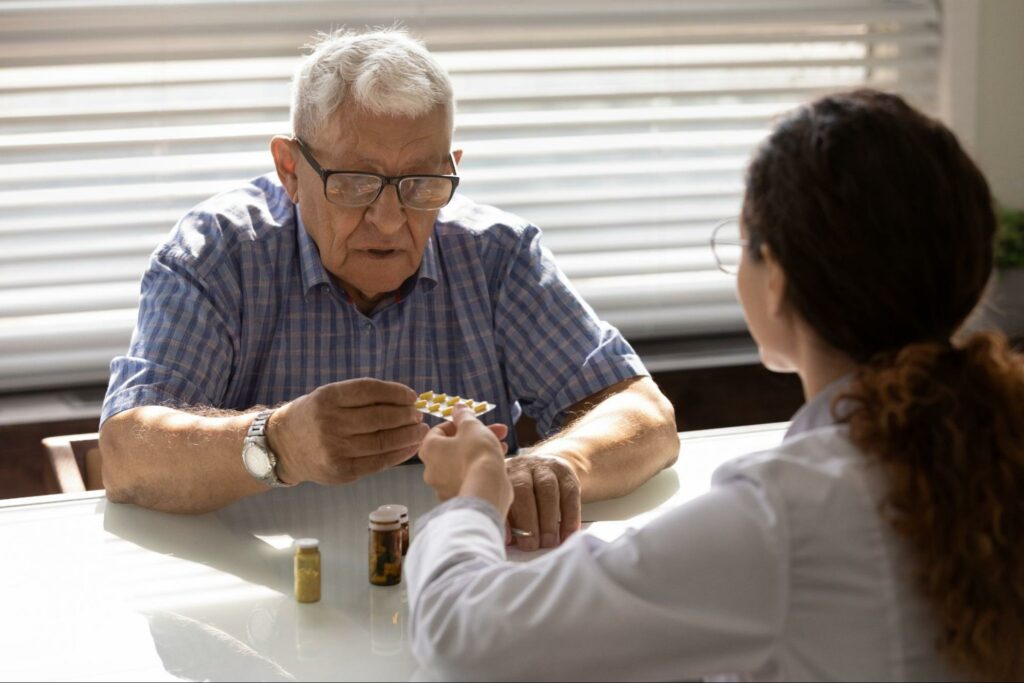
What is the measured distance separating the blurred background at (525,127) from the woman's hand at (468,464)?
186 centimetres

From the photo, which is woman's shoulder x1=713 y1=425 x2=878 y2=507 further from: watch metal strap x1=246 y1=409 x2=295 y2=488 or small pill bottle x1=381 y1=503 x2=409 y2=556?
watch metal strap x1=246 y1=409 x2=295 y2=488

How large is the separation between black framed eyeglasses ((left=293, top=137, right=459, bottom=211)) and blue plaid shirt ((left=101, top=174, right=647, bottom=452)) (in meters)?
0.17

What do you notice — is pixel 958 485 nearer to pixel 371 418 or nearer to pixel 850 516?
pixel 850 516

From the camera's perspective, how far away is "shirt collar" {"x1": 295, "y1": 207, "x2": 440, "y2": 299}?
Result: 235 cm

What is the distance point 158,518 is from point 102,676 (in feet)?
1.91

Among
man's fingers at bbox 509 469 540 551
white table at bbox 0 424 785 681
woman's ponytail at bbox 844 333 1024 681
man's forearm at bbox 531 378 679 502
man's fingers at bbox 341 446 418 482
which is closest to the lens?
woman's ponytail at bbox 844 333 1024 681

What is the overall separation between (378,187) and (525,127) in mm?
1408

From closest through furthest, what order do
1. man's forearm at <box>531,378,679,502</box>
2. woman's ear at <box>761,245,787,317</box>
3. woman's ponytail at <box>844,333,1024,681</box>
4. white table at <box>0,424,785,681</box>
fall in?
woman's ponytail at <box>844,333,1024,681</box> < woman's ear at <box>761,245,787,317</box> < white table at <box>0,424,785,681</box> < man's forearm at <box>531,378,679,502</box>

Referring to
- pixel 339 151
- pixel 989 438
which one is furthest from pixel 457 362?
pixel 989 438

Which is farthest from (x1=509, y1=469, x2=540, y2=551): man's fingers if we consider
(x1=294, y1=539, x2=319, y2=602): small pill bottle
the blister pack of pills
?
(x1=294, y1=539, x2=319, y2=602): small pill bottle

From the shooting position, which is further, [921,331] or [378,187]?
[378,187]

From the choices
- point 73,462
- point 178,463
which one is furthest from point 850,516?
point 73,462

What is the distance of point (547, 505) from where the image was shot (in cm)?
177

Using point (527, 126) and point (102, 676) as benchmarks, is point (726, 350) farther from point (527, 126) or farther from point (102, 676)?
point (102, 676)
